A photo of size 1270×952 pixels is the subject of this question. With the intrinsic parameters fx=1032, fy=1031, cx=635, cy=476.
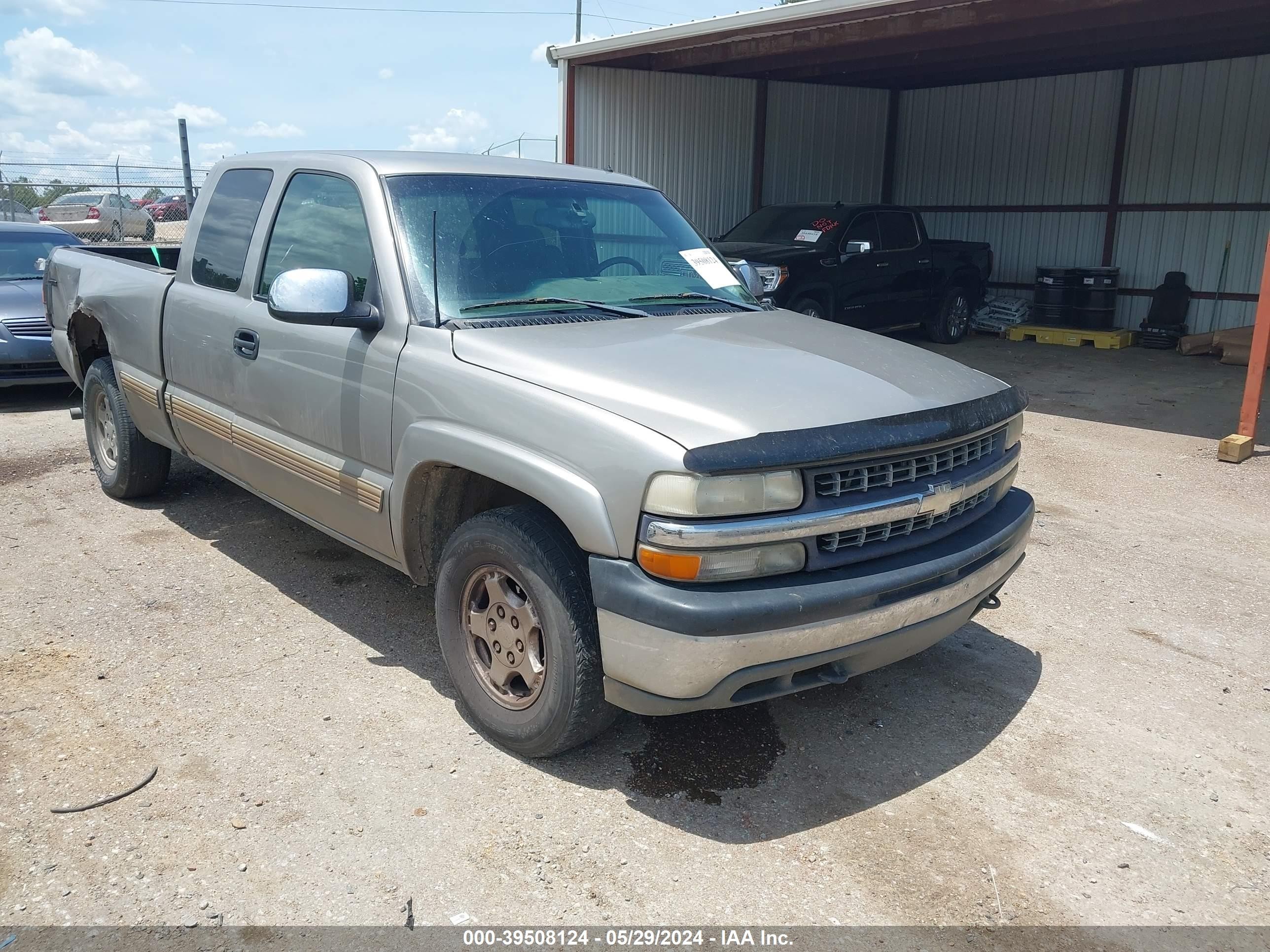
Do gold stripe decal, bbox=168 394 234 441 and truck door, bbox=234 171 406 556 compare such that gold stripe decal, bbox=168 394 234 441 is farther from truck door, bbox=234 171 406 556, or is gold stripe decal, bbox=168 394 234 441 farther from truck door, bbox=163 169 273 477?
truck door, bbox=234 171 406 556

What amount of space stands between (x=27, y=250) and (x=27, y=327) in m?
1.59

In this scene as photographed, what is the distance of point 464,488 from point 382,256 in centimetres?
89

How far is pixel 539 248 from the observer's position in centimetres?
393

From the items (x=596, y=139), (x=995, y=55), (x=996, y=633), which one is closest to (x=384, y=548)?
(x=996, y=633)

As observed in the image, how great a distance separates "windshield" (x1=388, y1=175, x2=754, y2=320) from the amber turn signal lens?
4.14 feet

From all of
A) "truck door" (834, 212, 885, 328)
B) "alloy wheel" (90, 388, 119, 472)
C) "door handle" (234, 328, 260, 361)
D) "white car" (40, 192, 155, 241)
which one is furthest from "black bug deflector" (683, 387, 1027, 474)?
"white car" (40, 192, 155, 241)

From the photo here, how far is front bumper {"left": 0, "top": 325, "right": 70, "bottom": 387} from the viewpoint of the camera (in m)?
8.66

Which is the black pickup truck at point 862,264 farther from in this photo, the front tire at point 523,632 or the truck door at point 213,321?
the front tire at point 523,632

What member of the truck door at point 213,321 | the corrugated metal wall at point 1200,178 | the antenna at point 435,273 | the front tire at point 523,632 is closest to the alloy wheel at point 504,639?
the front tire at point 523,632

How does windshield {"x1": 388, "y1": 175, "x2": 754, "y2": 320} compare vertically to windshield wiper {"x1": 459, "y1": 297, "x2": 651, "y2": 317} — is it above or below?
above

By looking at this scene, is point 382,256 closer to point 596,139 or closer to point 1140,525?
point 1140,525

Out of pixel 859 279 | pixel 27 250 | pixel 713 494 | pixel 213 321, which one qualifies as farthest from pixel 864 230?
pixel 713 494

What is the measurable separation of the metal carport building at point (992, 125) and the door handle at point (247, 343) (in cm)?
829

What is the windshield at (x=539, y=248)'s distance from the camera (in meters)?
3.66
